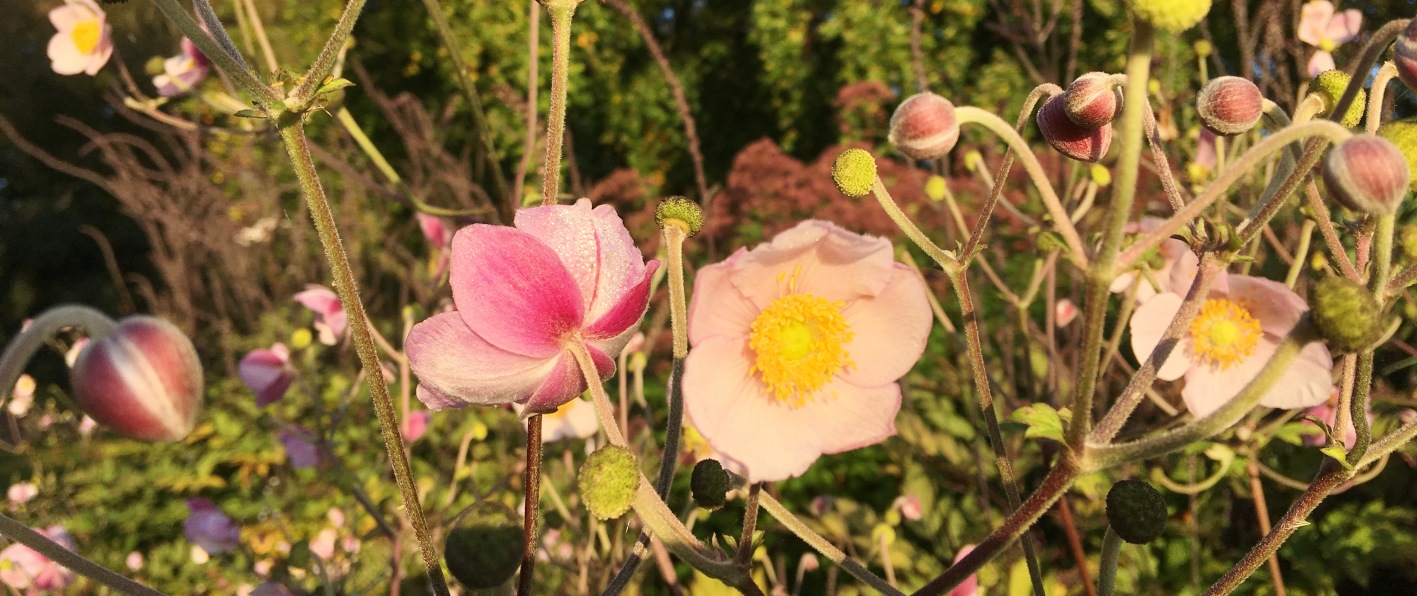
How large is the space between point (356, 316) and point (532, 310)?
109mm

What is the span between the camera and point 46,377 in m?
5.31

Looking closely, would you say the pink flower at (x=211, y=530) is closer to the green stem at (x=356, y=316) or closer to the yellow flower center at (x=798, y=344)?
the green stem at (x=356, y=316)

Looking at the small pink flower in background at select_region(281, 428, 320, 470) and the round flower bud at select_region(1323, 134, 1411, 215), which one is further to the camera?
A: the small pink flower in background at select_region(281, 428, 320, 470)

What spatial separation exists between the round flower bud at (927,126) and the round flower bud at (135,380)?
1.66 ft

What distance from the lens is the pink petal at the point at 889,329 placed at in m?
0.52

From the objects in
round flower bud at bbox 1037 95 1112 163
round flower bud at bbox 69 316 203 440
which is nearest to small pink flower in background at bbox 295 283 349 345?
round flower bud at bbox 69 316 203 440

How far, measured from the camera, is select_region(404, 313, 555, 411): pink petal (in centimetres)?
50

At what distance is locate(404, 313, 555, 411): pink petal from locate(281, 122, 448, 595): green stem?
30 millimetres

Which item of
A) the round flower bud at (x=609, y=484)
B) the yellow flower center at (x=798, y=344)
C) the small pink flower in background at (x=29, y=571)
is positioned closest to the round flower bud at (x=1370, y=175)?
the yellow flower center at (x=798, y=344)

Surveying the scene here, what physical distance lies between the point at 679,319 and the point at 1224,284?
0.49m

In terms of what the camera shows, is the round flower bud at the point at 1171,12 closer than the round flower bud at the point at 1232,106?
Yes

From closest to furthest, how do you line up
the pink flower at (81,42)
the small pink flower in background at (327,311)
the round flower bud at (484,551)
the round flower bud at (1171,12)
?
the round flower bud at (1171,12), the round flower bud at (484,551), the pink flower at (81,42), the small pink flower in background at (327,311)

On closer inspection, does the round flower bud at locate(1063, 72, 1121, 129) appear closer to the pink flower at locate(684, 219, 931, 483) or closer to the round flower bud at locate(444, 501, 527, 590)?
the pink flower at locate(684, 219, 931, 483)

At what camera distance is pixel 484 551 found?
48cm
